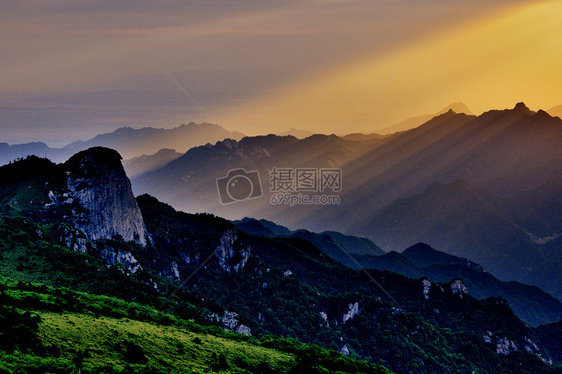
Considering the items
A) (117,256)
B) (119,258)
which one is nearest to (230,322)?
(119,258)

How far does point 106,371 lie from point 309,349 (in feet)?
257

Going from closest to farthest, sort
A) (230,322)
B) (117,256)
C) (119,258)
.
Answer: (230,322) < (119,258) < (117,256)

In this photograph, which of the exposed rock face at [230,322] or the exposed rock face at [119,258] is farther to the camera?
the exposed rock face at [119,258]

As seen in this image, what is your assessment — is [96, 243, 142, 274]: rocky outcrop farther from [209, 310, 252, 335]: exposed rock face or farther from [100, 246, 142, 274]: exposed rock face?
[209, 310, 252, 335]: exposed rock face

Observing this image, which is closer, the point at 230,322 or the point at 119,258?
the point at 230,322

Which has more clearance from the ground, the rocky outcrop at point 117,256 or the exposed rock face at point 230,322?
the rocky outcrop at point 117,256

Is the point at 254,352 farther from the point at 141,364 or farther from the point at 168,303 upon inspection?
the point at 168,303

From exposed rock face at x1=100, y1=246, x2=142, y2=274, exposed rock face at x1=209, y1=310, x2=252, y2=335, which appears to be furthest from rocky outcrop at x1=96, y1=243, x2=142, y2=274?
exposed rock face at x1=209, y1=310, x2=252, y2=335

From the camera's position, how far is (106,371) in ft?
211

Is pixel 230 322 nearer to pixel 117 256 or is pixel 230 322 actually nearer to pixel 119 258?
pixel 119 258

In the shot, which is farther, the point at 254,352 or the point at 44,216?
the point at 44,216

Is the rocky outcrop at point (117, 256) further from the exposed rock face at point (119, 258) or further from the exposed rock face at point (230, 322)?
the exposed rock face at point (230, 322)

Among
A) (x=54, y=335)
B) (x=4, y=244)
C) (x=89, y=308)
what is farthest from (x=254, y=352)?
(x=4, y=244)

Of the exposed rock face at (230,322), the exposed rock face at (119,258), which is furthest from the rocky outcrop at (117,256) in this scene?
the exposed rock face at (230,322)
